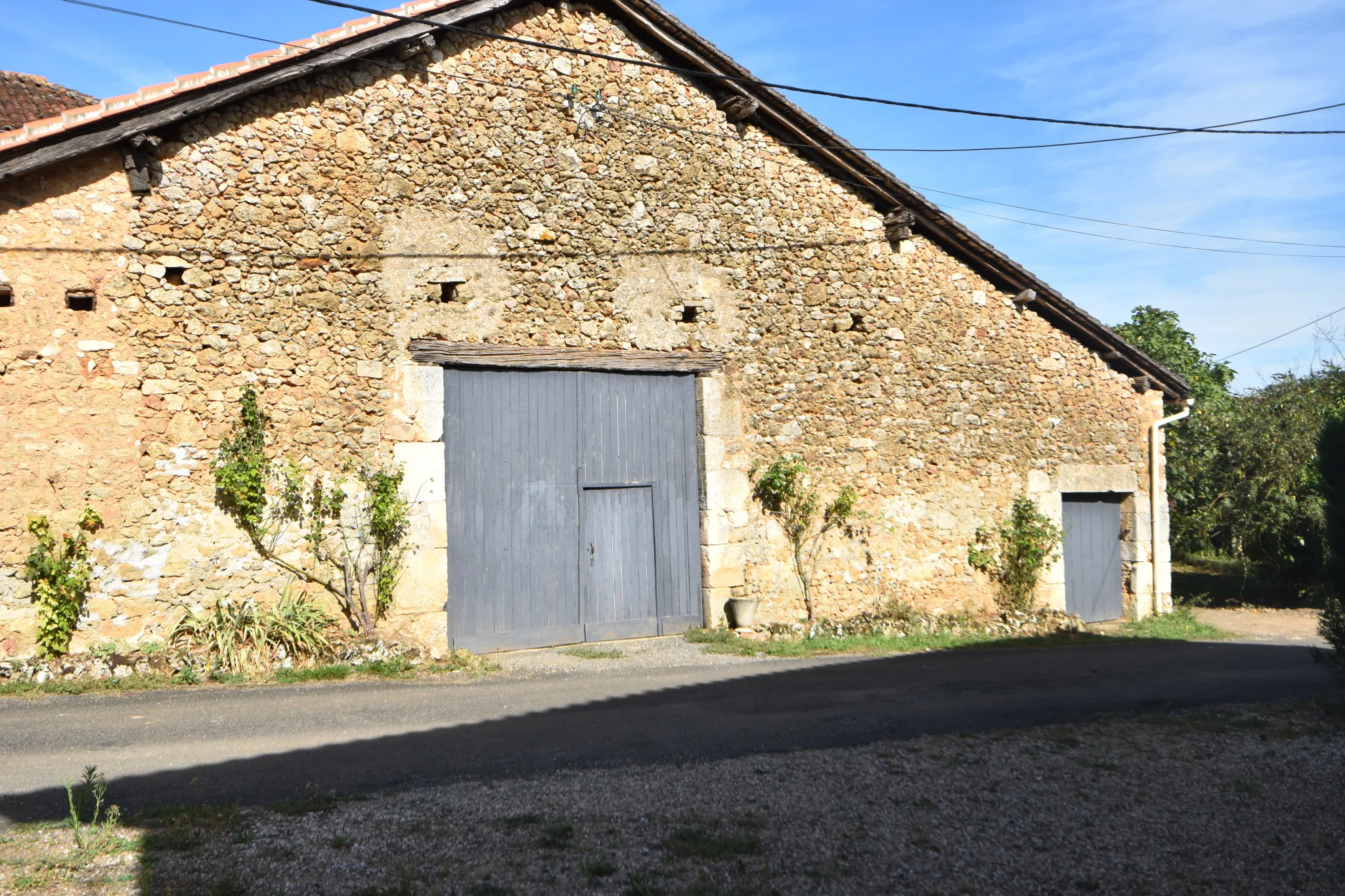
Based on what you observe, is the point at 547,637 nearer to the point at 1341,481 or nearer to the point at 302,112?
the point at 302,112

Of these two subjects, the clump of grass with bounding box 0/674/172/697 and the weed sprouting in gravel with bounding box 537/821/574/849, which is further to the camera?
the clump of grass with bounding box 0/674/172/697

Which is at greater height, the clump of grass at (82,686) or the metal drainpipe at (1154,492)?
the metal drainpipe at (1154,492)

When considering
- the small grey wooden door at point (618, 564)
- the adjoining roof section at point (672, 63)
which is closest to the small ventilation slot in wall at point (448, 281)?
the adjoining roof section at point (672, 63)

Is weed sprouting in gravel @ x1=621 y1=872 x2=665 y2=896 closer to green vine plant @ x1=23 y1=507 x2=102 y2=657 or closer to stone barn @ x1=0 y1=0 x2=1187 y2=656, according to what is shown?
stone barn @ x1=0 y1=0 x2=1187 y2=656

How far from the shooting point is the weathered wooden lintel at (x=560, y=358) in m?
9.09

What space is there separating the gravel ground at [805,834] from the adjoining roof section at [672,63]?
562 cm

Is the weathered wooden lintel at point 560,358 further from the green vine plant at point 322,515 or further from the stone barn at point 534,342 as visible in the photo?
the green vine plant at point 322,515

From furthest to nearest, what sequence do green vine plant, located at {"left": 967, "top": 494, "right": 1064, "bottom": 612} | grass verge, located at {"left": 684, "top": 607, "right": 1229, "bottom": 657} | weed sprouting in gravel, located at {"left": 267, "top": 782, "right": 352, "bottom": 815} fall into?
green vine plant, located at {"left": 967, "top": 494, "right": 1064, "bottom": 612}, grass verge, located at {"left": 684, "top": 607, "right": 1229, "bottom": 657}, weed sprouting in gravel, located at {"left": 267, "top": 782, "right": 352, "bottom": 815}

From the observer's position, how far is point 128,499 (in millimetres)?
7902

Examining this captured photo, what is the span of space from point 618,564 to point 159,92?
5.77m

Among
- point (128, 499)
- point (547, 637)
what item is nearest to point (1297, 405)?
point (547, 637)

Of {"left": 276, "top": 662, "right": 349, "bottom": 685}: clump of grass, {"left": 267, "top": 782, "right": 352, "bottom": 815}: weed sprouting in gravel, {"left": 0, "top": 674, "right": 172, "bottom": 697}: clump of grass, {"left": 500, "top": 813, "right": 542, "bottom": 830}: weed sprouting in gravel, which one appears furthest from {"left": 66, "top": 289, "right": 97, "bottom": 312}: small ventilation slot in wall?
Answer: {"left": 500, "top": 813, "right": 542, "bottom": 830}: weed sprouting in gravel

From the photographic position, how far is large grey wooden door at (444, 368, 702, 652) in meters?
9.34

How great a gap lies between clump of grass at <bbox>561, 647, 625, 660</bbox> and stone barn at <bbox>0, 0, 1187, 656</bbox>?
11.3 inches
